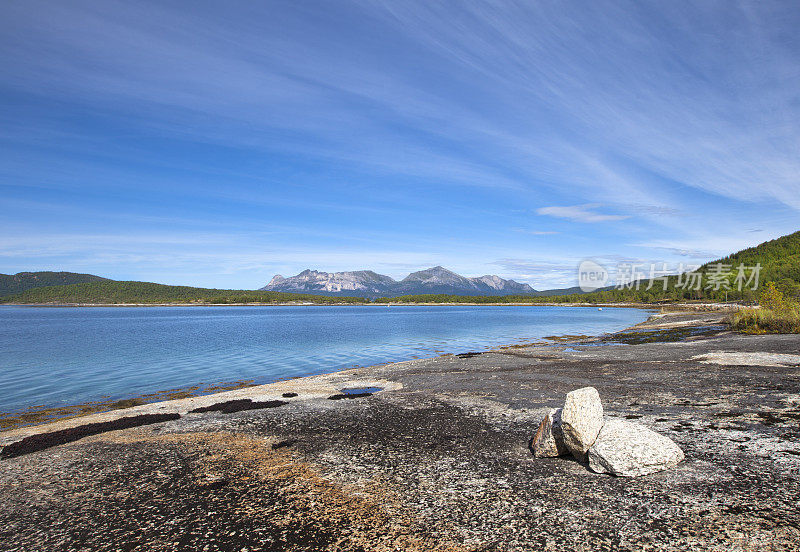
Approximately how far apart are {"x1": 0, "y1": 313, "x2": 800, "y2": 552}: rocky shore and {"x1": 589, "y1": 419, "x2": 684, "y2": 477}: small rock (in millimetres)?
234

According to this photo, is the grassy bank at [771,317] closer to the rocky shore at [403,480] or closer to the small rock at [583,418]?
the rocky shore at [403,480]

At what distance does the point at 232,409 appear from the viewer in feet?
61.9

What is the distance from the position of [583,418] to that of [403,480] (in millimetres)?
4589

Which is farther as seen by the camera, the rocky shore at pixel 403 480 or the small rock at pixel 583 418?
the small rock at pixel 583 418

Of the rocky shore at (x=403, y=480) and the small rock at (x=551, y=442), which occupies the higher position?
the small rock at (x=551, y=442)

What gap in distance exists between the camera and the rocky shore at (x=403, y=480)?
293 inches

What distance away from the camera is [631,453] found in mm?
9562

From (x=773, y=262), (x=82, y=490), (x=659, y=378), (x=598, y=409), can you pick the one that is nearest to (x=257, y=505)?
(x=82, y=490)

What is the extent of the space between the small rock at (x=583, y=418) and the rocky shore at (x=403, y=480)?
0.68 meters

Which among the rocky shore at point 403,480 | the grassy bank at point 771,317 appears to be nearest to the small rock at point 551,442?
the rocky shore at point 403,480

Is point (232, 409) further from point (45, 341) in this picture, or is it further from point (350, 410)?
point (45, 341)

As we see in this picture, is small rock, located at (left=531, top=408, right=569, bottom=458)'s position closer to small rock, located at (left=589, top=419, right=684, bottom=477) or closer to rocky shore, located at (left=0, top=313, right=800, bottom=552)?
rocky shore, located at (left=0, top=313, right=800, bottom=552)

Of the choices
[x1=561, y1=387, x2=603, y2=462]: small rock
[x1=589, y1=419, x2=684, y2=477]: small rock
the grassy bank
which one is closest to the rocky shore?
[x1=589, y1=419, x2=684, y2=477]: small rock

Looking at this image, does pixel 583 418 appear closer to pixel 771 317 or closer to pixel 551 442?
pixel 551 442
